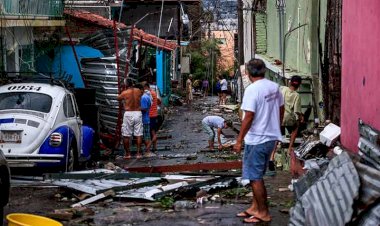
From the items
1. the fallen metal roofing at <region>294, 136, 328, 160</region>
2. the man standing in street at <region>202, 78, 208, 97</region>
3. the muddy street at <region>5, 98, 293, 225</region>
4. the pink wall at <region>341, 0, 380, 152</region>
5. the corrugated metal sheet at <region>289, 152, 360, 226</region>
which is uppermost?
the pink wall at <region>341, 0, 380, 152</region>

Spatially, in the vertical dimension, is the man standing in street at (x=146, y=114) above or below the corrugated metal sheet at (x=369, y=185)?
below

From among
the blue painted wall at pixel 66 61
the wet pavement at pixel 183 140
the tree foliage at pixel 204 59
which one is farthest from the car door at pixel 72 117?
A: the tree foliage at pixel 204 59

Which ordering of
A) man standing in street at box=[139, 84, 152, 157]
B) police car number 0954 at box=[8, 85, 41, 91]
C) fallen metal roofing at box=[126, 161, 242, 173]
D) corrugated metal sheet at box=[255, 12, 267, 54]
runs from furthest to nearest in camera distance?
corrugated metal sheet at box=[255, 12, 267, 54] → man standing in street at box=[139, 84, 152, 157] → police car number 0954 at box=[8, 85, 41, 91] → fallen metal roofing at box=[126, 161, 242, 173]

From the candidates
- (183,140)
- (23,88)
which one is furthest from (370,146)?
(183,140)

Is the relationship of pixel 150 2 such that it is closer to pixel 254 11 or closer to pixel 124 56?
pixel 254 11

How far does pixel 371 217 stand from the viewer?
6.64m

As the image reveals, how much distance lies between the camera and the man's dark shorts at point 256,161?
29.1 ft

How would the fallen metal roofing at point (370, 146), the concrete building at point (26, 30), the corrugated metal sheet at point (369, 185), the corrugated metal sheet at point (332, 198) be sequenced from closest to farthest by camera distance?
1. the corrugated metal sheet at point (369, 185)
2. the corrugated metal sheet at point (332, 198)
3. the fallen metal roofing at point (370, 146)
4. the concrete building at point (26, 30)

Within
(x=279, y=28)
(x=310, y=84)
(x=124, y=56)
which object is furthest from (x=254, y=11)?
(x=310, y=84)

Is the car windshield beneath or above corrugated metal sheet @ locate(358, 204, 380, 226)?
above

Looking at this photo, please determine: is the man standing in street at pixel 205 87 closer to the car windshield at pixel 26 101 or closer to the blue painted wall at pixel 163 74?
the blue painted wall at pixel 163 74

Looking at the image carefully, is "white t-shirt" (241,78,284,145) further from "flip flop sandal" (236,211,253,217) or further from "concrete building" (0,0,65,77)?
"concrete building" (0,0,65,77)

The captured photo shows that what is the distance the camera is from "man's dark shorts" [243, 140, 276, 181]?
8.87 m

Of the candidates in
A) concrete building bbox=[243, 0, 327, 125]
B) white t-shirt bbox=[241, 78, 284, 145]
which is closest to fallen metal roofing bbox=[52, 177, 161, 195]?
white t-shirt bbox=[241, 78, 284, 145]
